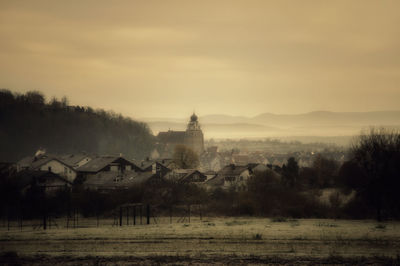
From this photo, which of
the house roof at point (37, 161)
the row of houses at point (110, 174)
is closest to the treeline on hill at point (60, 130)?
the house roof at point (37, 161)

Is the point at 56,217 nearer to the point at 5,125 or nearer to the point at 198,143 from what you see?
the point at 5,125

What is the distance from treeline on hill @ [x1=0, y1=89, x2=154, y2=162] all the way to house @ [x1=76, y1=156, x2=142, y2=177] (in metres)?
41.2

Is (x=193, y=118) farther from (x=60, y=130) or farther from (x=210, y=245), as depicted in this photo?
(x=210, y=245)

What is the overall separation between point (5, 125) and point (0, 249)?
350 ft

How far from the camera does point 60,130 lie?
148 m

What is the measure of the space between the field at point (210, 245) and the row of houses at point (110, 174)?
99.7ft

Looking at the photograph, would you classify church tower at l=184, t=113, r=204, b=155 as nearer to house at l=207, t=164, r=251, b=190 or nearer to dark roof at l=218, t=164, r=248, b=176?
dark roof at l=218, t=164, r=248, b=176

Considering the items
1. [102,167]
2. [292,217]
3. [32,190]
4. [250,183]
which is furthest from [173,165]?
[292,217]

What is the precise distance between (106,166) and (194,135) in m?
97.9

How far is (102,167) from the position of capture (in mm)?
88250

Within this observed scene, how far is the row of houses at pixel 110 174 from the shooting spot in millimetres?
73688

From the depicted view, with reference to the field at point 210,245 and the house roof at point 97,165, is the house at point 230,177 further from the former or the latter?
the field at point 210,245

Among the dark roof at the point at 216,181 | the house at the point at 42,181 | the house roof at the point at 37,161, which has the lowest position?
the dark roof at the point at 216,181

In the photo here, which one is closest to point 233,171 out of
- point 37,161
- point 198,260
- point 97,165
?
point 97,165
